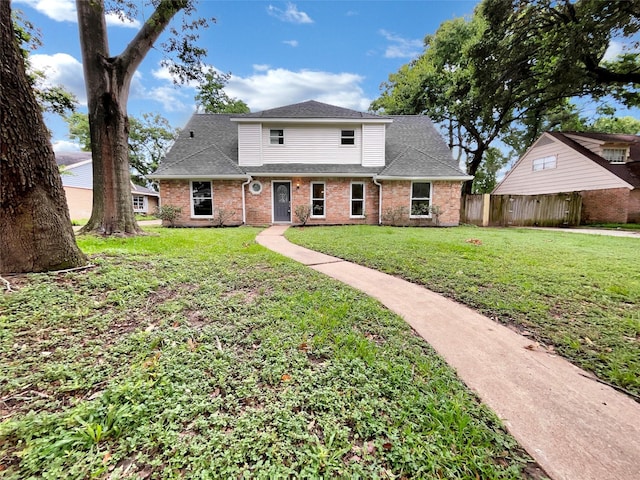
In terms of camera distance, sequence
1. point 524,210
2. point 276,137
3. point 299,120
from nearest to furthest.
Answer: point 299,120 → point 276,137 → point 524,210

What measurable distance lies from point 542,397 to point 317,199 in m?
11.0

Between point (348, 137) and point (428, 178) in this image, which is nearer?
point (428, 178)

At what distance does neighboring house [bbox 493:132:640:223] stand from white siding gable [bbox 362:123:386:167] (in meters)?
11.1

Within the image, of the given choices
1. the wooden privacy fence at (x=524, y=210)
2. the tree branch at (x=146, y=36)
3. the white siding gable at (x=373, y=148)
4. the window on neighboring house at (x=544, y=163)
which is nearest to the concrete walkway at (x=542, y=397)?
the tree branch at (x=146, y=36)

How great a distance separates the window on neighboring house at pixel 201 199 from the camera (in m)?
11.8

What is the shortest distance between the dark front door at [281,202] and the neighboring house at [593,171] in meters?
15.6

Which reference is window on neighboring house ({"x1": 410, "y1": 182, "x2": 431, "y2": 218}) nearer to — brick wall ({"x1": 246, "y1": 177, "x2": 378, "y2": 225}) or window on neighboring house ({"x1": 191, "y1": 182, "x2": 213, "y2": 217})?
brick wall ({"x1": 246, "y1": 177, "x2": 378, "y2": 225})

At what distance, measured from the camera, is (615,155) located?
14.8m

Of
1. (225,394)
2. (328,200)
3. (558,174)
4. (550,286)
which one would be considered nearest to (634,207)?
(558,174)

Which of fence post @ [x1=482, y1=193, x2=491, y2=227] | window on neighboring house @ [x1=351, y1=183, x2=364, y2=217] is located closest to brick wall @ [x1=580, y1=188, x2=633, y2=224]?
fence post @ [x1=482, y1=193, x2=491, y2=227]

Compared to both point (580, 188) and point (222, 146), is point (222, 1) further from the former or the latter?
point (580, 188)

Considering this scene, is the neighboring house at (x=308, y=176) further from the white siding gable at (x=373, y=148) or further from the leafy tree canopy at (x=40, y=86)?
the leafy tree canopy at (x=40, y=86)

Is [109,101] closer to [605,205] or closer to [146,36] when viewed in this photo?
[146,36]

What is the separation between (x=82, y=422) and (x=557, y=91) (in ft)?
44.9
